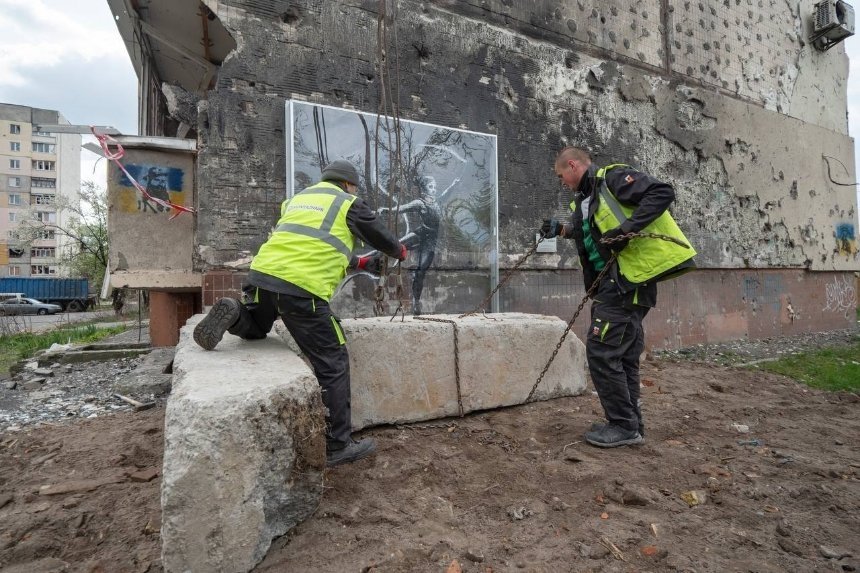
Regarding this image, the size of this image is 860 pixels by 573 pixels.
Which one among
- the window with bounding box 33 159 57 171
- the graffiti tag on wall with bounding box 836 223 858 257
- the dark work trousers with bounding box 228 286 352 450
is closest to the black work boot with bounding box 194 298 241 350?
the dark work trousers with bounding box 228 286 352 450

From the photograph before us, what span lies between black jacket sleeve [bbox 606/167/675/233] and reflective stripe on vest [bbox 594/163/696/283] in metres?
0.07

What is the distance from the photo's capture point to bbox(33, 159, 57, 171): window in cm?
5244

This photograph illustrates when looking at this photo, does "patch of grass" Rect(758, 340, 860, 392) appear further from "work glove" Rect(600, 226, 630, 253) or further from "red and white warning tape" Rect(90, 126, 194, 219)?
"red and white warning tape" Rect(90, 126, 194, 219)

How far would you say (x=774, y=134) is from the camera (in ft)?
31.8

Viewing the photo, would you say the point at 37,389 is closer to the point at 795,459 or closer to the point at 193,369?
the point at 193,369

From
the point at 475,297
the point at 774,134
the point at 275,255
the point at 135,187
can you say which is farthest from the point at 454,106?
the point at 774,134

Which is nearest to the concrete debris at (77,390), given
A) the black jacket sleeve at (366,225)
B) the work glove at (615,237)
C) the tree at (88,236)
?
the black jacket sleeve at (366,225)

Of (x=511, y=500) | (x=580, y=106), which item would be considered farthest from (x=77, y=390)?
(x=580, y=106)

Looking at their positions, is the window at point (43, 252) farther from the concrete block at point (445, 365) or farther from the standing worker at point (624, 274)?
the standing worker at point (624, 274)

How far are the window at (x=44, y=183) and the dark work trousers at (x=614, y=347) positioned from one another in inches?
2480

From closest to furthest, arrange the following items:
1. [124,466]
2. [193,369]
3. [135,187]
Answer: [193,369] → [124,466] → [135,187]

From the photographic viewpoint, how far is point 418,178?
20.1 feet

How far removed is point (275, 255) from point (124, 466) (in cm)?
160

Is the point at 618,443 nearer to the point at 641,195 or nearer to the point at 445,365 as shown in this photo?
the point at 445,365
